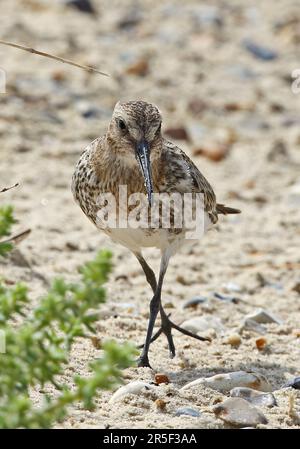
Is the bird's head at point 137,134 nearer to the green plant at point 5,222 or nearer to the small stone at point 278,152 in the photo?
the green plant at point 5,222

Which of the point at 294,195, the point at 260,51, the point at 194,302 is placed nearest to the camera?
the point at 194,302

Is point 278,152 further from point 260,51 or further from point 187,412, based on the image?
point 187,412

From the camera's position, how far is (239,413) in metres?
4.72

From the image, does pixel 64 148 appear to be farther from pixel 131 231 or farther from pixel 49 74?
pixel 131 231

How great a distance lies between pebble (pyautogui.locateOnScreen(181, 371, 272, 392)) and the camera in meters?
5.23

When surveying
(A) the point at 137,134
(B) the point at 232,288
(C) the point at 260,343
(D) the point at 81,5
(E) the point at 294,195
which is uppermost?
(D) the point at 81,5

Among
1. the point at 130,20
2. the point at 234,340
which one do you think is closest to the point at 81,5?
the point at 130,20

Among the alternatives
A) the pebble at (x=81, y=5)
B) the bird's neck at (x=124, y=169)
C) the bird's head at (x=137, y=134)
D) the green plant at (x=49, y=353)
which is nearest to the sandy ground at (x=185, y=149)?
the pebble at (x=81, y=5)

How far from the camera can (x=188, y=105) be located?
11.1m

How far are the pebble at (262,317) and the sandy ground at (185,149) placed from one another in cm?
10

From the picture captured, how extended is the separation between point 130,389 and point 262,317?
178cm
